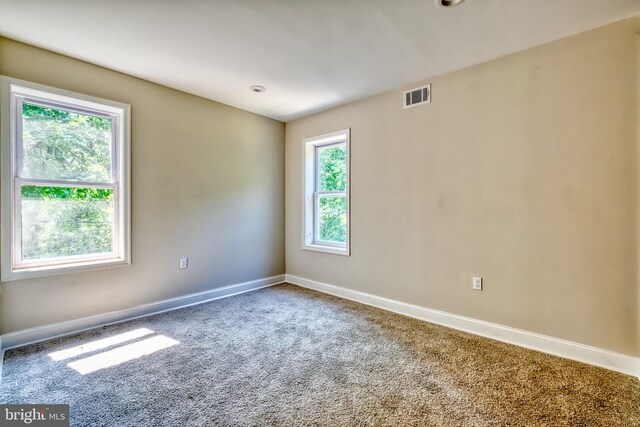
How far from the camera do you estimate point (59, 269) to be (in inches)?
104

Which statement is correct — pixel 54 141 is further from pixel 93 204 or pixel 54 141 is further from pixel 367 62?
pixel 367 62

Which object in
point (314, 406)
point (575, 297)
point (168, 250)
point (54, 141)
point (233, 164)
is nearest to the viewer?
point (314, 406)

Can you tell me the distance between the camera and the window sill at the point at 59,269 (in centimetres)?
244

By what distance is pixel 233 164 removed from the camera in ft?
13.1

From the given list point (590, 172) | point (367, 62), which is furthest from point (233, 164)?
point (590, 172)

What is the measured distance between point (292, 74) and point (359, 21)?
3.34 ft

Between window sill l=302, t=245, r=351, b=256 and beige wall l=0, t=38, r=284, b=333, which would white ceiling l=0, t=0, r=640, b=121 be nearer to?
beige wall l=0, t=38, r=284, b=333

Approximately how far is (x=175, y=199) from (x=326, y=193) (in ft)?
6.55

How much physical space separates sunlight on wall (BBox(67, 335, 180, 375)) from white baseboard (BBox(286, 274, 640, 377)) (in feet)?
7.19

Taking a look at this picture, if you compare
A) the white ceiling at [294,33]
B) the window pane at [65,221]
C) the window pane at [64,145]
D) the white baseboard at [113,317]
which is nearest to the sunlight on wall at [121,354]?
the white baseboard at [113,317]

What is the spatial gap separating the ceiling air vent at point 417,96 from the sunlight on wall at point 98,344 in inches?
138

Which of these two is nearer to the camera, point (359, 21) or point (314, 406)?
point (314, 406)

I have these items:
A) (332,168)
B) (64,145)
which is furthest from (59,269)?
(332,168)

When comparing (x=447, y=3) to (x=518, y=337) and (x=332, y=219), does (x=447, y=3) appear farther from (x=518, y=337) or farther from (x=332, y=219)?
(x=332, y=219)
